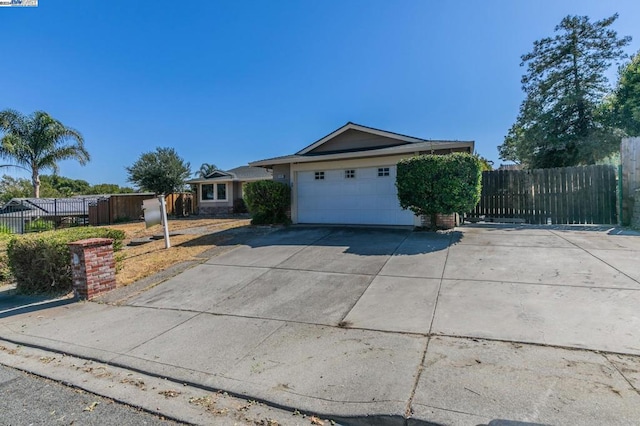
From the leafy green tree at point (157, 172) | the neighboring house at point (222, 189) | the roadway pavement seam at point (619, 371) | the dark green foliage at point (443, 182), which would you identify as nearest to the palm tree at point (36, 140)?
the leafy green tree at point (157, 172)

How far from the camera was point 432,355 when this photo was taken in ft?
10.8

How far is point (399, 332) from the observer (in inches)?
153

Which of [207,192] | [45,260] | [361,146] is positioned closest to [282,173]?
[361,146]

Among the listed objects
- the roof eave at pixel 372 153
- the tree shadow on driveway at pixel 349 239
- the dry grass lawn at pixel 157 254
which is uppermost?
the roof eave at pixel 372 153

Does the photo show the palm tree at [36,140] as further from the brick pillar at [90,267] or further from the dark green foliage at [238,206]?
the brick pillar at [90,267]

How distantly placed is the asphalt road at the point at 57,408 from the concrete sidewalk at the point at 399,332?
50 cm

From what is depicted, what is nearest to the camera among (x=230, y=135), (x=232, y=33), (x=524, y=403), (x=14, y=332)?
(x=524, y=403)

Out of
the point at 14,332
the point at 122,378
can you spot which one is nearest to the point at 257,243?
the point at 14,332

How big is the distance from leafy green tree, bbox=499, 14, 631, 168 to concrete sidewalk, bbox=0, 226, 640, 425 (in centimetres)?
1199

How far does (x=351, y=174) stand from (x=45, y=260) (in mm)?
8722

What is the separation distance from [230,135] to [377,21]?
17017 millimetres

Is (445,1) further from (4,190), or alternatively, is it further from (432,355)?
(4,190)

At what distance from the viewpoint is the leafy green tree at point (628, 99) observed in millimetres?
14703

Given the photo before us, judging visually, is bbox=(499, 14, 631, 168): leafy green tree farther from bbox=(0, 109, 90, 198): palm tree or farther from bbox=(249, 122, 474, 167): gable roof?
bbox=(0, 109, 90, 198): palm tree
